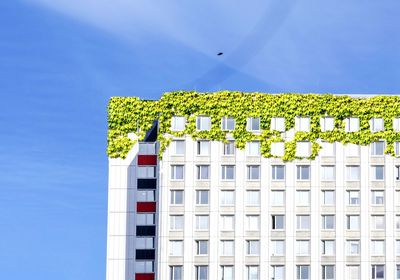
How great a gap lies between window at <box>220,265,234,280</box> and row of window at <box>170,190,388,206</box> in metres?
7.03

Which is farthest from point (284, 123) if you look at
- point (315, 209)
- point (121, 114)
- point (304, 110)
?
point (121, 114)

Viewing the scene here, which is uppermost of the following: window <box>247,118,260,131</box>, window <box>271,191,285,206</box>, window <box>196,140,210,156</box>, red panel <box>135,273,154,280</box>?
window <box>247,118,260,131</box>

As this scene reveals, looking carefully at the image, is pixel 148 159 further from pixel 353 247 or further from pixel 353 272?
pixel 353 272

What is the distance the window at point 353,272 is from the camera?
11606 centimetres

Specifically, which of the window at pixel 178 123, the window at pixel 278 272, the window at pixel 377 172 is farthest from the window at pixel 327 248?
the window at pixel 178 123

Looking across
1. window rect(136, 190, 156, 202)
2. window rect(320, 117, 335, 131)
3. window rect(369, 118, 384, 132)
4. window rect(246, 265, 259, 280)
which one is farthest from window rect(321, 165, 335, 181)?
window rect(136, 190, 156, 202)

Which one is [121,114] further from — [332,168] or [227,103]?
[332,168]

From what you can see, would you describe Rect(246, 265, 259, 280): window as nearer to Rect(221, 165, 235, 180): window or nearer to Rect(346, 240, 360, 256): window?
Rect(221, 165, 235, 180): window

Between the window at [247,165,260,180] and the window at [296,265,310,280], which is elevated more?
the window at [247,165,260,180]

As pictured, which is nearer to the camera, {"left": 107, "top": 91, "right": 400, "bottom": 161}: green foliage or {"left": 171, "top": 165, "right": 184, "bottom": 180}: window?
{"left": 171, "top": 165, "right": 184, "bottom": 180}: window

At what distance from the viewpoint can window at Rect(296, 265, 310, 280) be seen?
115 metres

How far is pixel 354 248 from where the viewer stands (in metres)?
117

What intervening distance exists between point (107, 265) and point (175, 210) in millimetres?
12081

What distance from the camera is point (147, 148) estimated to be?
401 ft
